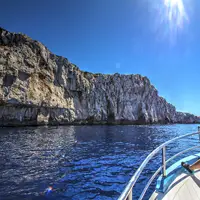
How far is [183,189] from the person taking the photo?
3170 millimetres

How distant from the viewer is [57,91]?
2094 inches

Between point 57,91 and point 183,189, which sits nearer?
point 183,189

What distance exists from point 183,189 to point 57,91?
53.3m

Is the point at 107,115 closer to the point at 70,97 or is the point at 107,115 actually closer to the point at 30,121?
the point at 70,97

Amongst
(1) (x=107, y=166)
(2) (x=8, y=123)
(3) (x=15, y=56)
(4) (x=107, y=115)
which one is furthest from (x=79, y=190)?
(4) (x=107, y=115)

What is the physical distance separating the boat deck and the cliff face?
43106 mm

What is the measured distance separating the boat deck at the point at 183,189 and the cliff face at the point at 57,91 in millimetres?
43106

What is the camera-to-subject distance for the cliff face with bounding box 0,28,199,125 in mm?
40438

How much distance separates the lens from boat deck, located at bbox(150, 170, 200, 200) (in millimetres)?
2887

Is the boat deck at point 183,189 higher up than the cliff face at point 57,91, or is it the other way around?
the cliff face at point 57,91

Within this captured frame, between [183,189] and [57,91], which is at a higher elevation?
[57,91]

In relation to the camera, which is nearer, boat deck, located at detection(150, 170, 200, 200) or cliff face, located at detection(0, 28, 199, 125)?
boat deck, located at detection(150, 170, 200, 200)

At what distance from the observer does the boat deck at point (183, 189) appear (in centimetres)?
289

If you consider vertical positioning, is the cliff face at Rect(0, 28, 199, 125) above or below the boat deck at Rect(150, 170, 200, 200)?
above
